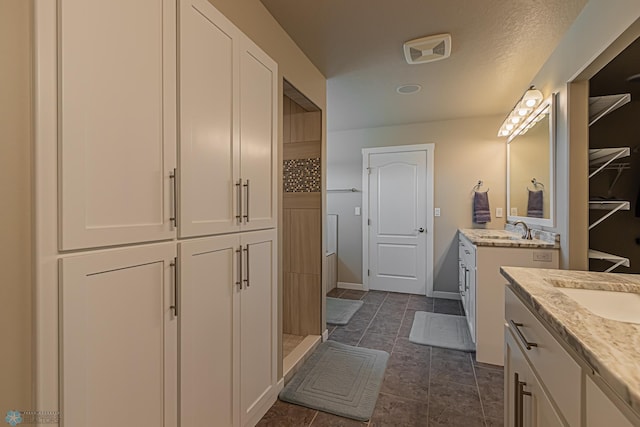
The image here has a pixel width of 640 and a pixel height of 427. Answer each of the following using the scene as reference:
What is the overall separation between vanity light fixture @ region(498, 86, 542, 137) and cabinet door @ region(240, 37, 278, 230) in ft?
6.97

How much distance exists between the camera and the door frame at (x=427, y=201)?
13.9ft

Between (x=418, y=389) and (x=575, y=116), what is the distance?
7.04 ft

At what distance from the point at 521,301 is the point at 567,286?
232 millimetres

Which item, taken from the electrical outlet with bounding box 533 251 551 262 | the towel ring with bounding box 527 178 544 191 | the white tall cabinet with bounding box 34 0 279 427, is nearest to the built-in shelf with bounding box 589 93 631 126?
the towel ring with bounding box 527 178 544 191

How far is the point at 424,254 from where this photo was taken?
4297mm

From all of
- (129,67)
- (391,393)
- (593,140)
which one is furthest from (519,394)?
(593,140)

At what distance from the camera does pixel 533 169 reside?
2896 mm

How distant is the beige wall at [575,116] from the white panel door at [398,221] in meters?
2.10

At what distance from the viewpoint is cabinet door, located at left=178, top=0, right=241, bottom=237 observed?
3.97 ft

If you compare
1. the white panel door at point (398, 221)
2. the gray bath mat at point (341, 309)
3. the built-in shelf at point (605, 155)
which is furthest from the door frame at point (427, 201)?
the built-in shelf at point (605, 155)

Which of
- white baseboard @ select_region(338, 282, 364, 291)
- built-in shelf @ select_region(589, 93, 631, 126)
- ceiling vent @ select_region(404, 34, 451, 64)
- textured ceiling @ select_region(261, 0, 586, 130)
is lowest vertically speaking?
white baseboard @ select_region(338, 282, 364, 291)

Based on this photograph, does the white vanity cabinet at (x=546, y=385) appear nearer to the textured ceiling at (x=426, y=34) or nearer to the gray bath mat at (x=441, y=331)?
the gray bath mat at (x=441, y=331)

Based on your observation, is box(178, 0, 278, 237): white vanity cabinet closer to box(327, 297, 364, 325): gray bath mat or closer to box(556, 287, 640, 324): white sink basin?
box(556, 287, 640, 324): white sink basin

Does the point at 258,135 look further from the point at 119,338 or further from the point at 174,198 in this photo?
the point at 119,338
